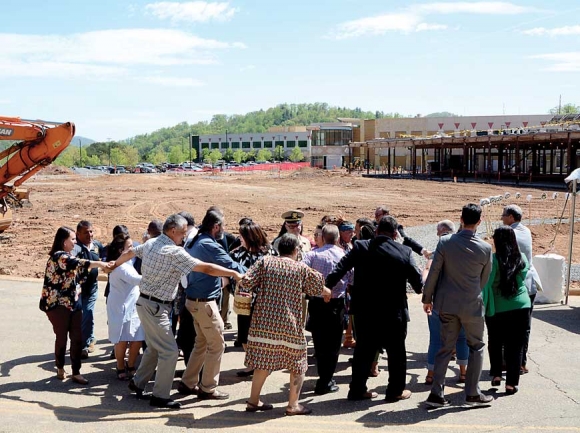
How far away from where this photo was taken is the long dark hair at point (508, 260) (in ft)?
22.0

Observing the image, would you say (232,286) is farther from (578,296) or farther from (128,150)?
(128,150)

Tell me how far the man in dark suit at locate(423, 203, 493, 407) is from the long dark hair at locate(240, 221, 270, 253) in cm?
184

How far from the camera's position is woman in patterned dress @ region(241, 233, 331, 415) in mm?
5938

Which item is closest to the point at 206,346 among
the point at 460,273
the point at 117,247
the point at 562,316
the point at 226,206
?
the point at 117,247

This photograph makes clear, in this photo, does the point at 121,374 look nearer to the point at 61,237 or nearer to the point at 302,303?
the point at 61,237

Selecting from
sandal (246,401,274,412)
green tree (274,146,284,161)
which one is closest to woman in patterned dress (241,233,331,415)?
sandal (246,401,274,412)

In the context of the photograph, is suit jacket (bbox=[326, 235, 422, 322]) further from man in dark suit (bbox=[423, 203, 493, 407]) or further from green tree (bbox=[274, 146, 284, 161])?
green tree (bbox=[274, 146, 284, 161])

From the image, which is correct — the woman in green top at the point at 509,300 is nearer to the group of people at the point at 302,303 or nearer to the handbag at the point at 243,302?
the group of people at the point at 302,303

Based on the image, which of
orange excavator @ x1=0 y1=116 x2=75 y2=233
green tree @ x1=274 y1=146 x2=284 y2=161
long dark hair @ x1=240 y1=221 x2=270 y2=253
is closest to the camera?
long dark hair @ x1=240 y1=221 x2=270 y2=253

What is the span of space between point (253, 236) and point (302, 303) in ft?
3.93

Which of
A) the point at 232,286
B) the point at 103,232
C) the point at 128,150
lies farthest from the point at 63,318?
the point at 128,150

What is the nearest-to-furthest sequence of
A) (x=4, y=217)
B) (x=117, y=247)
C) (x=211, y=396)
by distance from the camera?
(x=211, y=396) < (x=117, y=247) < (x=4, y=217)

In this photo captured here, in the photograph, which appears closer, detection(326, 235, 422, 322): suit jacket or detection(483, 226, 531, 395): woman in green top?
detection(326, 235, 422, 322): suit jacket

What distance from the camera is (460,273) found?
6.12 metres
